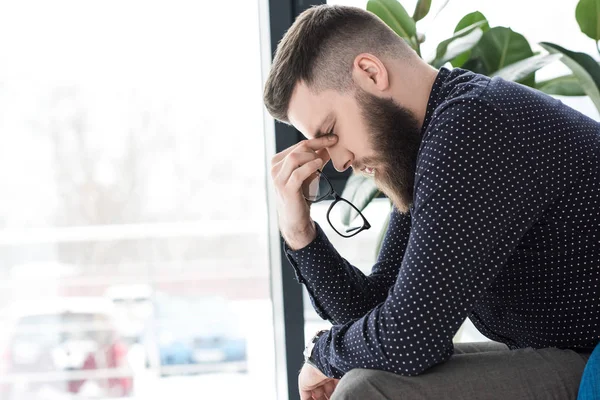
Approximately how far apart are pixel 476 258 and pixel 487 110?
239 millimetres

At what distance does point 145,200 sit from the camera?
265 cm

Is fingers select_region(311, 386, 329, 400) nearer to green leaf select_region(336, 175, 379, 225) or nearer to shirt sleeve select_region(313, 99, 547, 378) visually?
shirt sleeve select_region(313, 99, 547, 378)

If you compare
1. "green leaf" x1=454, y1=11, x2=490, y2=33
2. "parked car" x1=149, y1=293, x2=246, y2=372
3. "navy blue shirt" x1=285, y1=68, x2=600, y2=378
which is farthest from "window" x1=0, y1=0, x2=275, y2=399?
"navy blue shirt" x1=285, y1=68, x2=600, y2=378

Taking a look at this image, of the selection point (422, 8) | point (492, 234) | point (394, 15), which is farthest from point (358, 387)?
point (422, 8)

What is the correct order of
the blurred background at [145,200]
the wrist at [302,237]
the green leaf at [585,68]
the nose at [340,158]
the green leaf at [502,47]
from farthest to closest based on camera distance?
the blurred background at [145,200] < the green leaf at [502,47] < the green leaf at [585,68] < the wrist at [302,237] < the nose at [340,158]

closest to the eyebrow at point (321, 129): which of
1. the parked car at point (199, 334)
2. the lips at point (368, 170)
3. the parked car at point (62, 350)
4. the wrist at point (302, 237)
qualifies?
the lips at point (368, 170)

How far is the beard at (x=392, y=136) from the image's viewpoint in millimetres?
1334

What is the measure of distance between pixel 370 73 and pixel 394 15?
0.69 m

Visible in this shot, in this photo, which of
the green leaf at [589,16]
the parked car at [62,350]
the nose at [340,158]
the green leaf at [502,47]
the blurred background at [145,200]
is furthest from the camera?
the parked car at [62,350]

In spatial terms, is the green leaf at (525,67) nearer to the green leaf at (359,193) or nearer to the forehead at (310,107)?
the green leaf at (359,193)

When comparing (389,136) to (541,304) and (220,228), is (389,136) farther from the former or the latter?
(220,228)

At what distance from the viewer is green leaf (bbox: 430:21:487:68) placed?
184cm

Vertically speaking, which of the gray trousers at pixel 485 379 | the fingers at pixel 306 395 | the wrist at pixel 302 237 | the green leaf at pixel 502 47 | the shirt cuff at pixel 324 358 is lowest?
the fingers at pixel 306 395

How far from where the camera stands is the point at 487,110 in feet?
3.80
